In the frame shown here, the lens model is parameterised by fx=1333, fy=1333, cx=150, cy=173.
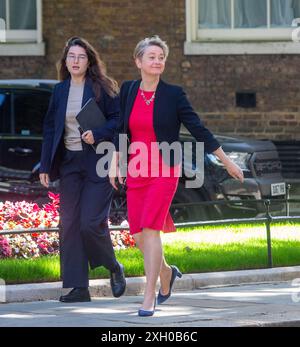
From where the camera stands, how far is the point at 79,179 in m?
10.2

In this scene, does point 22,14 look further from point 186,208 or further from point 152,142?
point 152,142

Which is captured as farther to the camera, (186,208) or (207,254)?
(186,208)

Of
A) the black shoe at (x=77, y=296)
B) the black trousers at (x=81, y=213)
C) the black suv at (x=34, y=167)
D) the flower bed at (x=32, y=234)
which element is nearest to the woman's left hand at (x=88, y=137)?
the black trousers at (x=81, y=213)

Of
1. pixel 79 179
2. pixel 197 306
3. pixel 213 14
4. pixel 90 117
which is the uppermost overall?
pixel 213 14

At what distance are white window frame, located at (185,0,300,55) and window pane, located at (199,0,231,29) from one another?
0.09 metres

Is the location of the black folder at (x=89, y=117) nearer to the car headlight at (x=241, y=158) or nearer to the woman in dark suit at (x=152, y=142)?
the woman in dark suit at (x=152, y=142)

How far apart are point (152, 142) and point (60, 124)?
44.5 inches

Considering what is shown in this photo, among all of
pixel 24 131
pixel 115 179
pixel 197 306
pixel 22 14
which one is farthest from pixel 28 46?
pixel 197 306

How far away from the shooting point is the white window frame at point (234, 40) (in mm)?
21344

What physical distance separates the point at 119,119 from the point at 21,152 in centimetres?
499

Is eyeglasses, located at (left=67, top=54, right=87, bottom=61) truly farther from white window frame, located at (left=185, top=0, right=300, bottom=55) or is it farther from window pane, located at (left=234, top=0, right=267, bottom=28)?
window pane, located at (left=234, top=0, right=267, bottom=28)

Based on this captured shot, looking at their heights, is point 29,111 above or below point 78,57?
below

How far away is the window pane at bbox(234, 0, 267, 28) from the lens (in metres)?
21.7

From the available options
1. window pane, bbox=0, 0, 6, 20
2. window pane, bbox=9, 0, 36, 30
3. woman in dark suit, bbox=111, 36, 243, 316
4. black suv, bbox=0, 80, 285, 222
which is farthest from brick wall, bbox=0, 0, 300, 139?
woman in dark suit, bbox=111, 36, 243, 316
